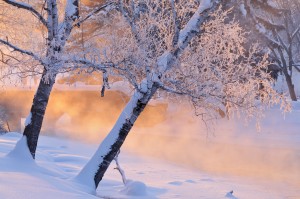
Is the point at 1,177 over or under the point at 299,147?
over

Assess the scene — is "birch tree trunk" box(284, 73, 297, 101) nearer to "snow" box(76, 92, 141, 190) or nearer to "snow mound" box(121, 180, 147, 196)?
"snow mound" box(121, 180, 147, 196)

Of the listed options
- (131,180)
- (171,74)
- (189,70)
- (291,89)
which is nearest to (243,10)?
(291,89)

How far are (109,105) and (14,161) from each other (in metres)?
20.1

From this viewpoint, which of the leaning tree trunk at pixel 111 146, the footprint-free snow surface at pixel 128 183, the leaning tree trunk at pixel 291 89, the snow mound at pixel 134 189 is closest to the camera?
the footprint-free snow surface at pixel 128 183

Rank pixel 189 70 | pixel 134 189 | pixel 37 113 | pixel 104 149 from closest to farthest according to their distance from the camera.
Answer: pixel 104 149 → pixel 134 189 → pixel 189 70 → pixel 37 113

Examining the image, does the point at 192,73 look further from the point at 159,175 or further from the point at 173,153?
the point at 173,153

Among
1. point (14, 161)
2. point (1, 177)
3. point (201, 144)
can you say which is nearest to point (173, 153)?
point (201, 144)

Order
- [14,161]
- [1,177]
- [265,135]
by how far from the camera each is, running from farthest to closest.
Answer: [265,135]
[14,161]
[1,177]

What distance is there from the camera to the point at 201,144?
2108cm

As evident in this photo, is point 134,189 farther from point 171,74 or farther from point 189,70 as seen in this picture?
point 189,70

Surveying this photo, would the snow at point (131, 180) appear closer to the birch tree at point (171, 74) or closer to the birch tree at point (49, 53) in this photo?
the birch tree at point (49, 53)

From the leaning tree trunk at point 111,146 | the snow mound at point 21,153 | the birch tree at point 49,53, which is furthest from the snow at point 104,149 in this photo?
the birch tree at point 49,53

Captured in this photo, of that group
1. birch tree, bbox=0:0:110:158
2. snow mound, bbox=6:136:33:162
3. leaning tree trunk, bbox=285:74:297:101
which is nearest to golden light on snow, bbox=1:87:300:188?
birch tree, bbox=0:0:110:158

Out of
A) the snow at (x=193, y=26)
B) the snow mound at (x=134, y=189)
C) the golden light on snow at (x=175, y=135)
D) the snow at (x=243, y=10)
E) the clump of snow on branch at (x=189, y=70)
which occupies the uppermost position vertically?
the snow at (x=243, y=10)
